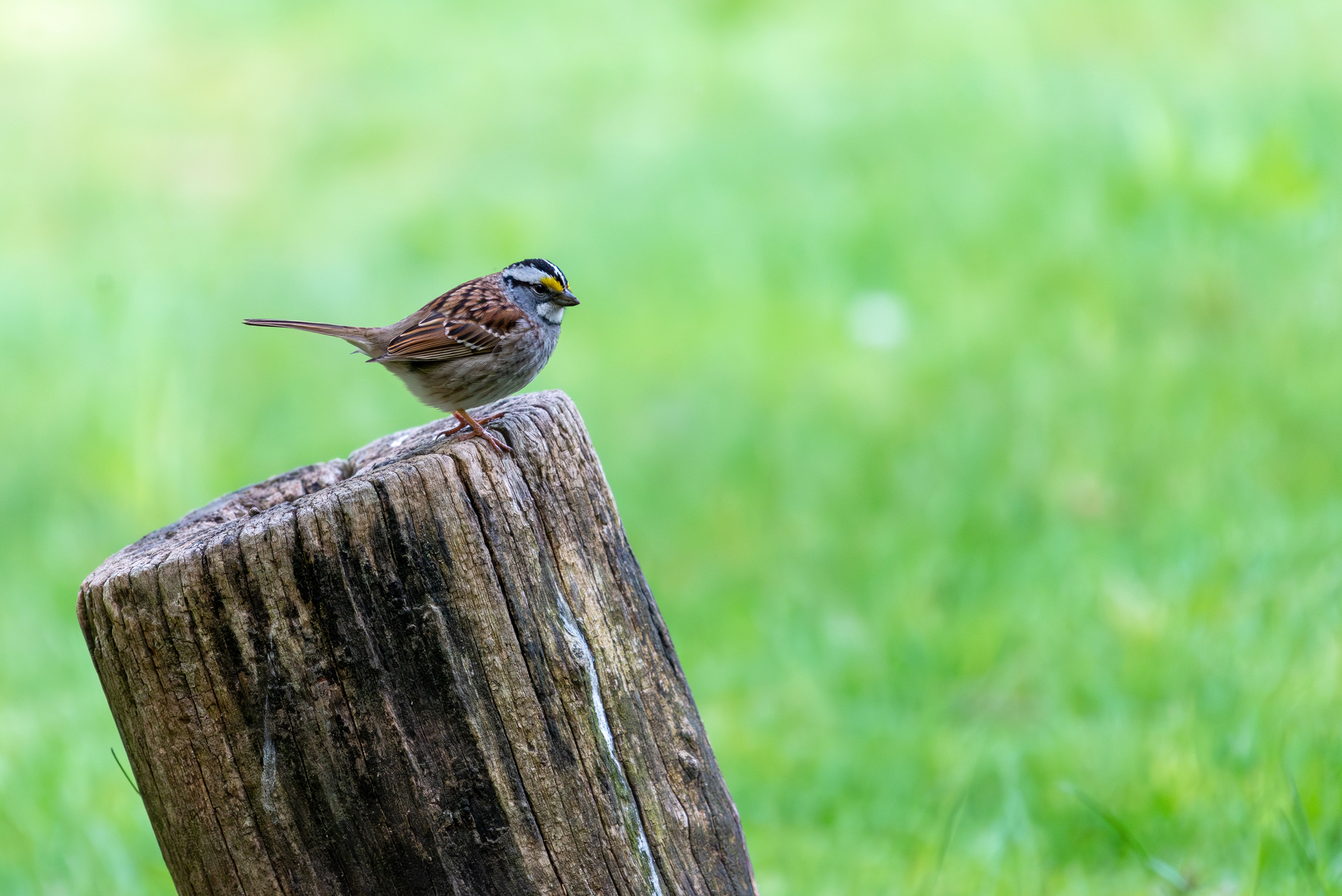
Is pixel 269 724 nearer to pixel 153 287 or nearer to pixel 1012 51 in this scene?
pixel 153 287

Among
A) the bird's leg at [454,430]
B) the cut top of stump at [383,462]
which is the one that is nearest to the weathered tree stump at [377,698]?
the cut top of stump at [383,462]

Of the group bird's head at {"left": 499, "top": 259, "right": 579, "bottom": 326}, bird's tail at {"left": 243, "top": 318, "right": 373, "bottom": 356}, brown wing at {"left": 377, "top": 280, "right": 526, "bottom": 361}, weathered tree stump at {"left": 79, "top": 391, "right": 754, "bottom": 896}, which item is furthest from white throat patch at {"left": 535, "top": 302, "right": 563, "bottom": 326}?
weathered tree stump at {"left": 79, "top": 391, "right": 754, "bottom": 896}

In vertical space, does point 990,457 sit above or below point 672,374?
below

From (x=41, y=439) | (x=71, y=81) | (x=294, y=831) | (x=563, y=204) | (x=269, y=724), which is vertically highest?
(x=71, y=81)

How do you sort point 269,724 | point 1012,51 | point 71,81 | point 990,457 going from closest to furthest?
point 269,724
point 990,457
point 1012,51
point 71,81

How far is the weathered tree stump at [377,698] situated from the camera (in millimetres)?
2287

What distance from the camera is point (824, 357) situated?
25.8 feet

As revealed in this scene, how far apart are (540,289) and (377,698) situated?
2006 mm

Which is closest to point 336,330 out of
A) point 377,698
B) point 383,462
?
point 383,462

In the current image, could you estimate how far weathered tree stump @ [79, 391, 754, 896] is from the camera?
229 cm

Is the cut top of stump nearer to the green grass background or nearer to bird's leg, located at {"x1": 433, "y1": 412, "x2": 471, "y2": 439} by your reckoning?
bird's leg, located at {"x1": 433, "y1": 412, "x2": 471, "y2": 439}

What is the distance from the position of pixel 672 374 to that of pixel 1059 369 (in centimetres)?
236

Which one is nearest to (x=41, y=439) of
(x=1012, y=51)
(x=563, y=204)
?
(x=563, y=204)

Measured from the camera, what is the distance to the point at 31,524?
7.22 metres
